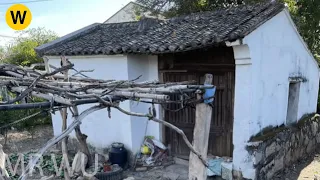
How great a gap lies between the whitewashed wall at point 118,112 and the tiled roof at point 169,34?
0.43 metres

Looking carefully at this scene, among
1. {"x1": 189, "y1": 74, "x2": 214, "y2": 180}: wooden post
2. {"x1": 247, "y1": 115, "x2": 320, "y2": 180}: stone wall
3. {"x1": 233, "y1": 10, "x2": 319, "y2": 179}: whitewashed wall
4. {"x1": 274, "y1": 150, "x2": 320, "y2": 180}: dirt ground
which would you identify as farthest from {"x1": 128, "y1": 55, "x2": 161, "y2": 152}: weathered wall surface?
{"x1": 189, "y1": 74, "x2": 214, "y2": 180}: wooden post

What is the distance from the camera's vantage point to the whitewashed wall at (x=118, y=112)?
25.4 ft

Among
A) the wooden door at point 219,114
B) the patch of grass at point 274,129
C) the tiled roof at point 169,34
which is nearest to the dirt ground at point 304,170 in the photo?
the patch of grass at point 274,129

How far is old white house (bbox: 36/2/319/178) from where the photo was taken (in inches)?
250

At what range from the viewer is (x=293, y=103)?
29.3 feet

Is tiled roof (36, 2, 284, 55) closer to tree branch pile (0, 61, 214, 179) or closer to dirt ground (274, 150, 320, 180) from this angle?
tree branch pile (0, 61, 214, 179)

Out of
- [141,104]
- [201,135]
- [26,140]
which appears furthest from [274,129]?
[26,140]

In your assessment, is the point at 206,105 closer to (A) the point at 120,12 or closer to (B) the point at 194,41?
(B) the point at 194,41

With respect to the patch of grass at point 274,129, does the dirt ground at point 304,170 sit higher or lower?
lower

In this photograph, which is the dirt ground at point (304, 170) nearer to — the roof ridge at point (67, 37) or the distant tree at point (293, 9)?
the distant tree at point (293, 9)

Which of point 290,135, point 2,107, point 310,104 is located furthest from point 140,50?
point 310,104

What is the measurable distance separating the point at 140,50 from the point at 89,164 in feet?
10.8

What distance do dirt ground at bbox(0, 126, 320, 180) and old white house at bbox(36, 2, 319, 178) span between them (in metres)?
0.82

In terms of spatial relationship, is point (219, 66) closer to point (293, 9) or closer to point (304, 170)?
point (304, 170)
